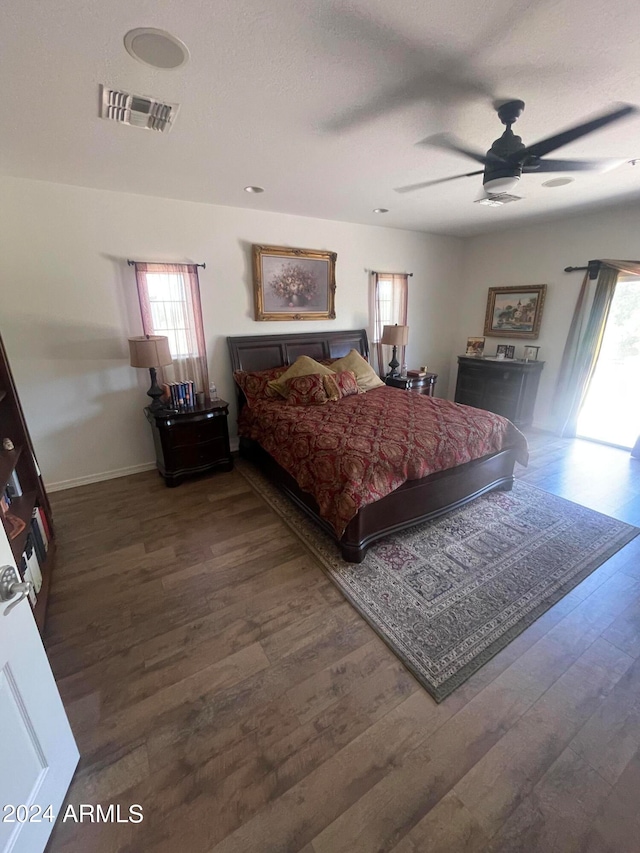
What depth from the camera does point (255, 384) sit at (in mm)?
3672

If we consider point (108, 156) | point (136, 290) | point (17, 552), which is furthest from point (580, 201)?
point (17, 552)

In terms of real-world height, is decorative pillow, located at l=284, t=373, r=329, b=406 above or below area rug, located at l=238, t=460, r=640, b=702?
above

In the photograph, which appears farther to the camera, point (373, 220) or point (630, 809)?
point (373, 220)

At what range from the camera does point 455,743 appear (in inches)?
52.8

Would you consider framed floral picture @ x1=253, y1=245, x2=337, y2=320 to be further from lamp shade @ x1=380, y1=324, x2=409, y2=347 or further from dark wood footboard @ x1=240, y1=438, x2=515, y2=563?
dark wood footboard @ x1=240, y1=438, x2=515, y2=563

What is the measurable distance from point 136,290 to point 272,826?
145 inches

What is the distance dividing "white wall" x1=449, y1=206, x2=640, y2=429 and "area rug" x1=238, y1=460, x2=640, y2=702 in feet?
7.92

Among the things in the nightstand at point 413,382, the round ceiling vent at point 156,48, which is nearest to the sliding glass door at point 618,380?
the nightstand at point 413,382

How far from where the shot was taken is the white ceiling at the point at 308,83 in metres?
1.25

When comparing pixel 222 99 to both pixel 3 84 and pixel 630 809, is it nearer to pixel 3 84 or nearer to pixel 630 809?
pixel 3 84

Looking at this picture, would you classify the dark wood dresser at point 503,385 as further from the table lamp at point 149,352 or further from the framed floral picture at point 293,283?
the table lamp at point 149,352

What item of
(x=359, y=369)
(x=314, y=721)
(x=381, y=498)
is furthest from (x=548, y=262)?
(x=314, y=721)

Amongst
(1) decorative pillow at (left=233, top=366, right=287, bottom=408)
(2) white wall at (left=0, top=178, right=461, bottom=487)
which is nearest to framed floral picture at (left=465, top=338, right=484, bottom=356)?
(2) white wall at (left=0, top=178, right=461, bottom=487)

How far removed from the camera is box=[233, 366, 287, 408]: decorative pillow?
3645 millimetres
